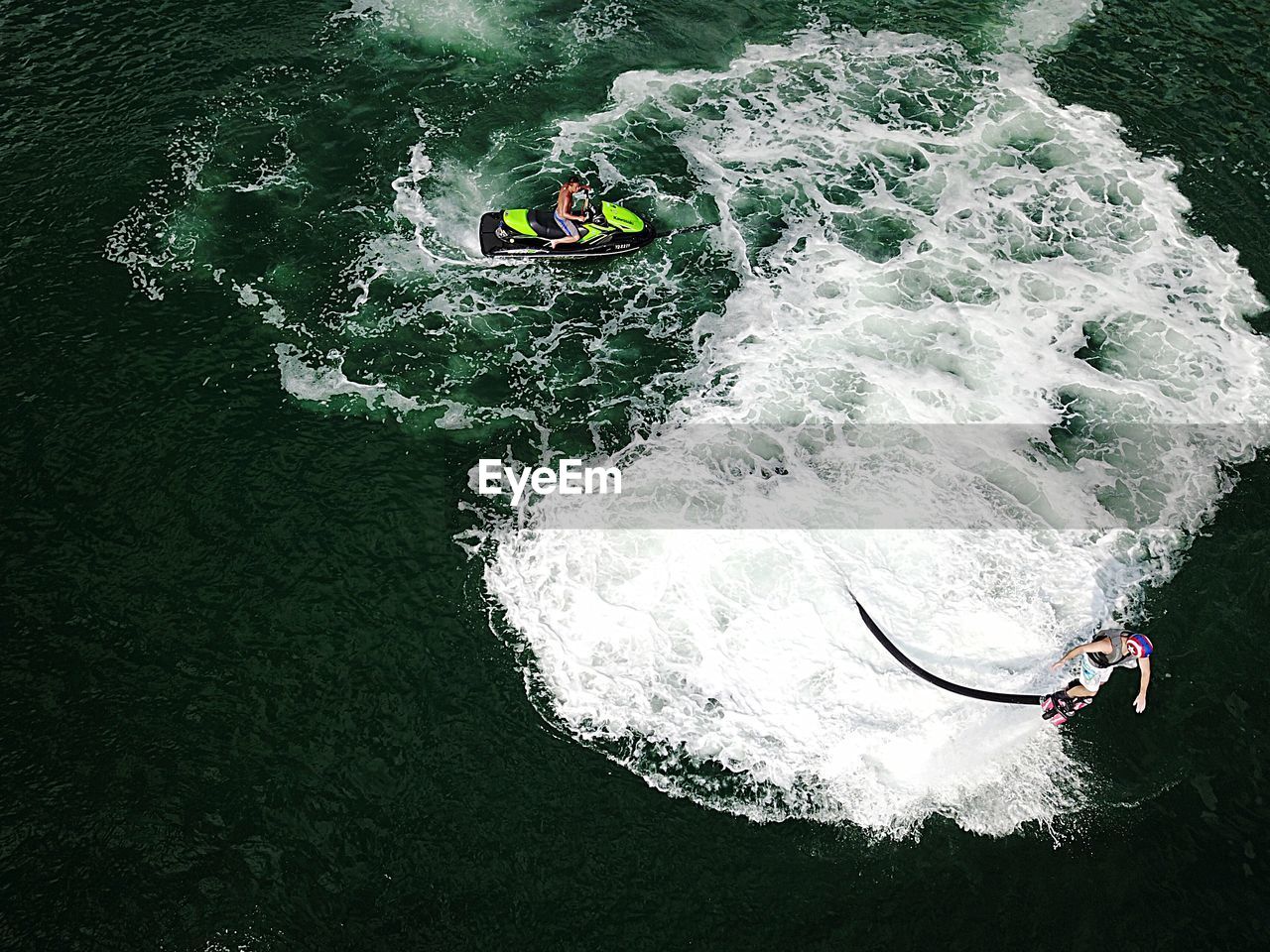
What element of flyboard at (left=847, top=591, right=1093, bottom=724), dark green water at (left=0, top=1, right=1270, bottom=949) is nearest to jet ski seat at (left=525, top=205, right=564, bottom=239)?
dark green water at (left=0, top=1, right=1270, bottom=949)

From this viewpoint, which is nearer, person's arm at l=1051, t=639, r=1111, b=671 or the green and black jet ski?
person's arm at l=1051, t=639, r=1111, b=671

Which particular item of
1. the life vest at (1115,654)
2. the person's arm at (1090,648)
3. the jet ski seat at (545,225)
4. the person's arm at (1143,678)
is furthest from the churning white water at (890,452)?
the jet ski seat at (545,225)

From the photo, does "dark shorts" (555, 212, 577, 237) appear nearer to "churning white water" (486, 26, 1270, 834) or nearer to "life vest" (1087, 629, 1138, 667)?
"churning white water" (486, 26, 1270, 834)

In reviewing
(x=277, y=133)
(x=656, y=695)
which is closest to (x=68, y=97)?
(x=277, y=133)

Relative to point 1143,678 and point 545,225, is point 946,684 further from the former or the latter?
point 545,225

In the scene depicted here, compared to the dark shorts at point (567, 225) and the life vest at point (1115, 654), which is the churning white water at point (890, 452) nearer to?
the life vest at point (1115, 654)
